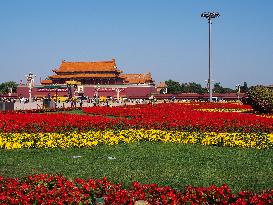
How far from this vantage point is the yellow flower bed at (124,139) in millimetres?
9195

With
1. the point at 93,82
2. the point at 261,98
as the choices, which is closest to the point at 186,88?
the point at 93,82

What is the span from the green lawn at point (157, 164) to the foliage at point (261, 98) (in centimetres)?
1009

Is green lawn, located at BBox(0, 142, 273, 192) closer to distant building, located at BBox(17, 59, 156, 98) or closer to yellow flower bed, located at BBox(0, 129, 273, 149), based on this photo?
yellow flower bed, located at BBox(0, 129, 273, 149)

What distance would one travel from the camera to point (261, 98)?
728 inches

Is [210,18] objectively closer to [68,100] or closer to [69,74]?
[68,100]

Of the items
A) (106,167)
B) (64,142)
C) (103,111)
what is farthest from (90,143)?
(103,111)

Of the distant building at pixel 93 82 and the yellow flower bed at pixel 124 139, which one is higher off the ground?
the distant building at pixel 93 82

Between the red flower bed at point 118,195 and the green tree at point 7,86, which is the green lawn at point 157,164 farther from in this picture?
the green tree at point 7,86

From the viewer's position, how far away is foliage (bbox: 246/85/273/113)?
1831 centimetres

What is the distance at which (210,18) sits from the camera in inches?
1293

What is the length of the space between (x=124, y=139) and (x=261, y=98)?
10.1 meters

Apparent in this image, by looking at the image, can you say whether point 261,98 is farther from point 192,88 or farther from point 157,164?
point 192,88

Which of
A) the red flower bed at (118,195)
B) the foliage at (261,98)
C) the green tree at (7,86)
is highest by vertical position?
the green tree at (7,86)

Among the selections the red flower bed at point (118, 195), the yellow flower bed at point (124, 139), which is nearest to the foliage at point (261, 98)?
the yellow flower bed at point (124, 139)
